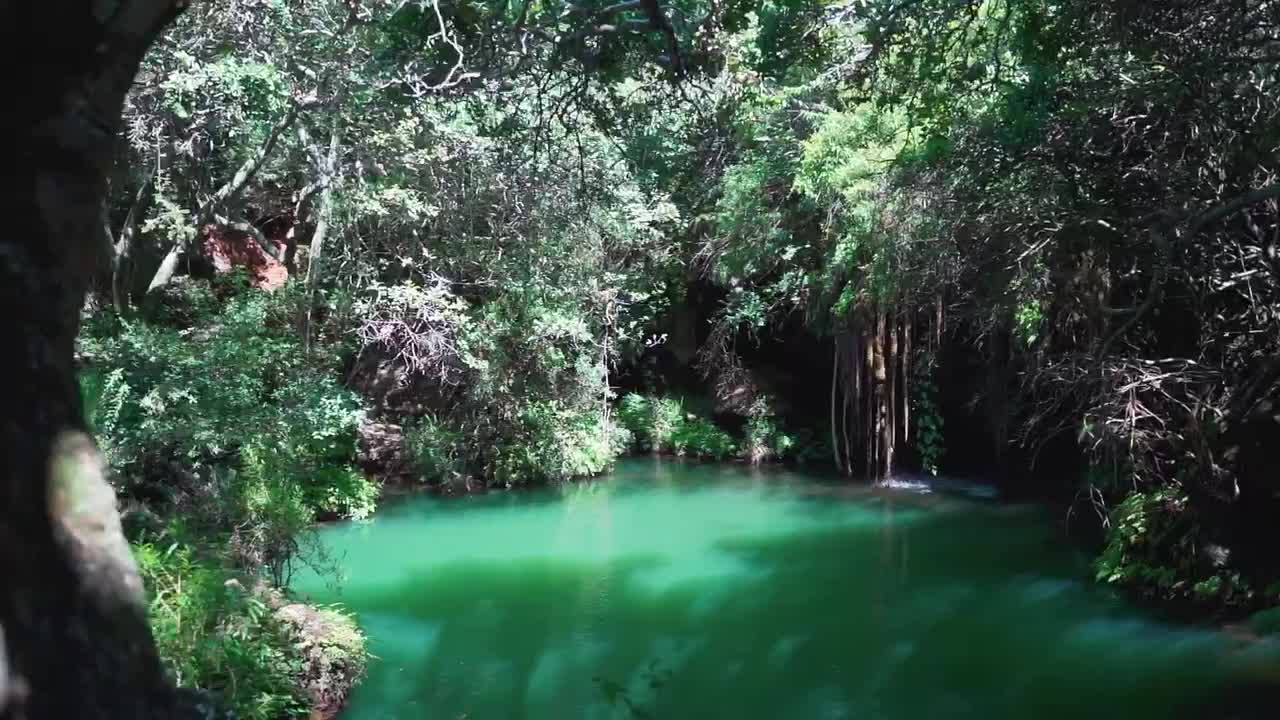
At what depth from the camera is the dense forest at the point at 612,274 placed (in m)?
4.99

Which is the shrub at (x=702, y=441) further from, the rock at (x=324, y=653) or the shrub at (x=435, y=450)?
the rock at (x=324, y=653)

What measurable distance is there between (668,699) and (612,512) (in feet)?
19.6

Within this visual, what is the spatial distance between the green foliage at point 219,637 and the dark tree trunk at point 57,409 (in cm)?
419

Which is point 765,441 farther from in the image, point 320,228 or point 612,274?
point 320,228

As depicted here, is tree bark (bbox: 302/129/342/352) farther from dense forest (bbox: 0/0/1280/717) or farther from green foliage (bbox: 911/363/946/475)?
green foliage (bbox: 911/363/946/475)

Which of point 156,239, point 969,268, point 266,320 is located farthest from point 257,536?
point 156,239

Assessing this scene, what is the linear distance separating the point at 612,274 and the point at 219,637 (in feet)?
30.0

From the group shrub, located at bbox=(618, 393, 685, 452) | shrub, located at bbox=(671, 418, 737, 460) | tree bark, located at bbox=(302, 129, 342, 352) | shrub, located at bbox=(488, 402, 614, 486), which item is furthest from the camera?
shrub, located at bbox=(618, 393, 685, 452)

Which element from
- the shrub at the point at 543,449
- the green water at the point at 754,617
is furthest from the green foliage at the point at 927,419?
the shrub at the point at 543,449

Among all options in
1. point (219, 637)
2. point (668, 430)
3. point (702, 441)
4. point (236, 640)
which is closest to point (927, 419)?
point (702, 441)

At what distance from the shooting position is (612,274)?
46.3ft

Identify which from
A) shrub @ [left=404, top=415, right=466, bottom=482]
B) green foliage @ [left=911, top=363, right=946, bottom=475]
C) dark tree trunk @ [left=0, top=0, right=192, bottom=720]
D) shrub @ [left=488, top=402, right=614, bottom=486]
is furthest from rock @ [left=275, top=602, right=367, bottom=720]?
green foliage @ [left=911, top=363, right=946, bottom=475]

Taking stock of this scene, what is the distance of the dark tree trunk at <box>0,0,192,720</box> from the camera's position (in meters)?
1.34

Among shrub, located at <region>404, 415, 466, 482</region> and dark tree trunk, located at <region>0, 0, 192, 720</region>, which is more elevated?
dark tree trunk, located at <region>0, 0, 192, 720</region>
